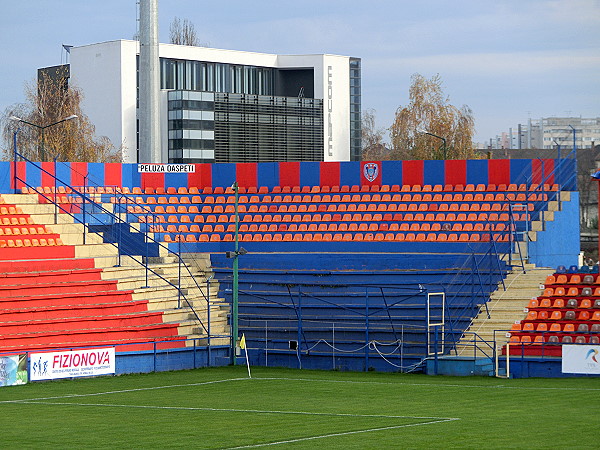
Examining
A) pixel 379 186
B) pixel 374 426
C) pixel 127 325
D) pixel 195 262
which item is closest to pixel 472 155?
pixel 379 186

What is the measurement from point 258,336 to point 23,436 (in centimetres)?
1885

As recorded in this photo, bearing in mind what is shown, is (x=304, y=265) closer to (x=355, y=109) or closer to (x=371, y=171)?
(x=371, y=171)

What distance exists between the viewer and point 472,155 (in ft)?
264

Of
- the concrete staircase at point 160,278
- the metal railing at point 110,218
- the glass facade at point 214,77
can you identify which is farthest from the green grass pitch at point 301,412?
the glass facade at point 214,77

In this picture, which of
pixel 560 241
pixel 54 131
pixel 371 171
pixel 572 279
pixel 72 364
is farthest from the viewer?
pixel 54 131

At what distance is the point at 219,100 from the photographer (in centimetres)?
9594

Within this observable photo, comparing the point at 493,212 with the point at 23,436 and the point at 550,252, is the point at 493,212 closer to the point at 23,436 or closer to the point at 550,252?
the point at 550,252

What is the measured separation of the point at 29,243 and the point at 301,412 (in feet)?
58.9

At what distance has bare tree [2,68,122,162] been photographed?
75000 mm

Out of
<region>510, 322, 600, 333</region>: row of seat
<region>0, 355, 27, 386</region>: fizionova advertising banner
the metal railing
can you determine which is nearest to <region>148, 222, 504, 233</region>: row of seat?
the metal railing

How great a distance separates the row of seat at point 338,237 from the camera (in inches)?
1601

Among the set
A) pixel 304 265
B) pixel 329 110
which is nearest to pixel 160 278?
pixel 304 265

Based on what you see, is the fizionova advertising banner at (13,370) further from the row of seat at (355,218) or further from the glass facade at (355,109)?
the glass facade at (355,109)

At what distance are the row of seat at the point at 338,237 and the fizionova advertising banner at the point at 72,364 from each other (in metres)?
10.4
